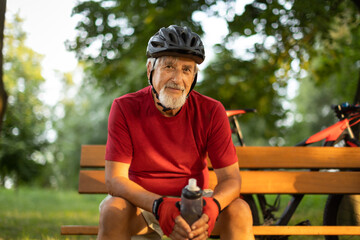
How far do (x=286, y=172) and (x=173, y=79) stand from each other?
158 centimetres

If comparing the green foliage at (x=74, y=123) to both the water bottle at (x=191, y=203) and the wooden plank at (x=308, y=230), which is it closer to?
Result: the wooden plank at (x=308, y=230)

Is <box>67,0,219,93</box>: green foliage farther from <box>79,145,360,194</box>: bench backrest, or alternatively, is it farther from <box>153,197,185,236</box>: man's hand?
<box>153,197,185,236</box>: man's hand

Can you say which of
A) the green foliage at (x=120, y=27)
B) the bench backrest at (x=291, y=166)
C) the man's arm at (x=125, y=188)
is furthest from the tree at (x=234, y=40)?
the man's arm at (x=125, y=188)

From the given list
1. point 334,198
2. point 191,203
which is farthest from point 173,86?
point 334,198

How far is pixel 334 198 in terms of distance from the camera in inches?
158

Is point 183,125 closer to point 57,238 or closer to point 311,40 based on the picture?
point 57,238

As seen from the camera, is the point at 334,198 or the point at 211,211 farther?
the point at 334,198

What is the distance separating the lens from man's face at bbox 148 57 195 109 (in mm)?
2762

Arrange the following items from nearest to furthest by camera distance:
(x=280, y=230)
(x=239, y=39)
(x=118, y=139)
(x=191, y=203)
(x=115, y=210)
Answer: (x=191, y=203) < (x=115, y=210) < (x=118, y=139) < (x=280, y=230) < (x=239, y=39)

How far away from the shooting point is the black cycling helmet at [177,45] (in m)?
2.79

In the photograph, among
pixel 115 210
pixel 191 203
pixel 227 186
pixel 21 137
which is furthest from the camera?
pixel 21 137

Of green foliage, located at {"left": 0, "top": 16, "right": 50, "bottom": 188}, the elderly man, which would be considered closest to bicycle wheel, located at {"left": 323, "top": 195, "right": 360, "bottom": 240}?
the elderly man

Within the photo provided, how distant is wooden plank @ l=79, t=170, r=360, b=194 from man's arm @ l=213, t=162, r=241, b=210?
2.94 feet

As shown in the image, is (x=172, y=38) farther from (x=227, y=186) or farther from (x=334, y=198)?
(x=334, y=198)
